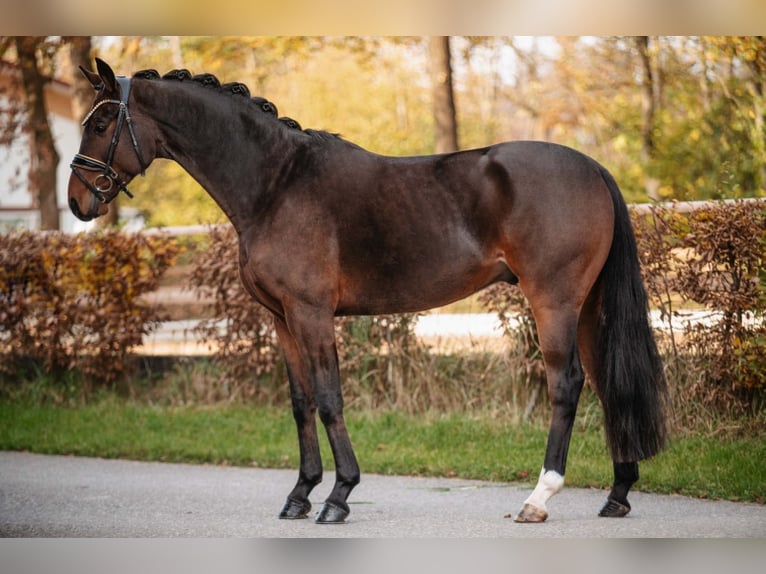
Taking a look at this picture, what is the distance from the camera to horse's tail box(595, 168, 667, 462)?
571 cm

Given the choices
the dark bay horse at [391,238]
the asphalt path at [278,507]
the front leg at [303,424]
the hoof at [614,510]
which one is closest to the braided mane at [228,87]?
the dark bay horse at [391,238]

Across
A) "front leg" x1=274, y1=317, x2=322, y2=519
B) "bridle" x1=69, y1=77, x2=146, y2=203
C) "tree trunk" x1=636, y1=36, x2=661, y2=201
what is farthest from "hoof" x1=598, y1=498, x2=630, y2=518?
"tree trunk" x1=636, y1=36, x2=661, y2=201

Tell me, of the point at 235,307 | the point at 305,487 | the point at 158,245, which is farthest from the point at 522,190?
the point at 158,245

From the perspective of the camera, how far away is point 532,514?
563 centimetres

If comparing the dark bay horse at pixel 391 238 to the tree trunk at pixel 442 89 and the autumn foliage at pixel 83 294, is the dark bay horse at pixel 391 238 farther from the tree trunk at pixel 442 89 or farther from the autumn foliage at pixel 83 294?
the tree trunk at pixel 442 89

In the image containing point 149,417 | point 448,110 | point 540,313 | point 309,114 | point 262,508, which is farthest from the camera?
point 309,114

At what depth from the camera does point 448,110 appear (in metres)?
16.8

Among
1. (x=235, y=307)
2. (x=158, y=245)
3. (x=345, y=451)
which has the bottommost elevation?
(x=345, y=451)

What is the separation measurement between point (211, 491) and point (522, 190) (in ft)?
10.3

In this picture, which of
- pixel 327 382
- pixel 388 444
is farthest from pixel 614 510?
pixel 388 444

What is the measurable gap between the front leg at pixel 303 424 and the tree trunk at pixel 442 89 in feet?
35.7

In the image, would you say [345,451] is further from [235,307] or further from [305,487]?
[235,307]

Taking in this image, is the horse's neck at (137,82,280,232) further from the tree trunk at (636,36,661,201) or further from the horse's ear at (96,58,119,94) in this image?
the tree trunk at (636,36,661,201)

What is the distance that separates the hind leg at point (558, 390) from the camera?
5625 mm
